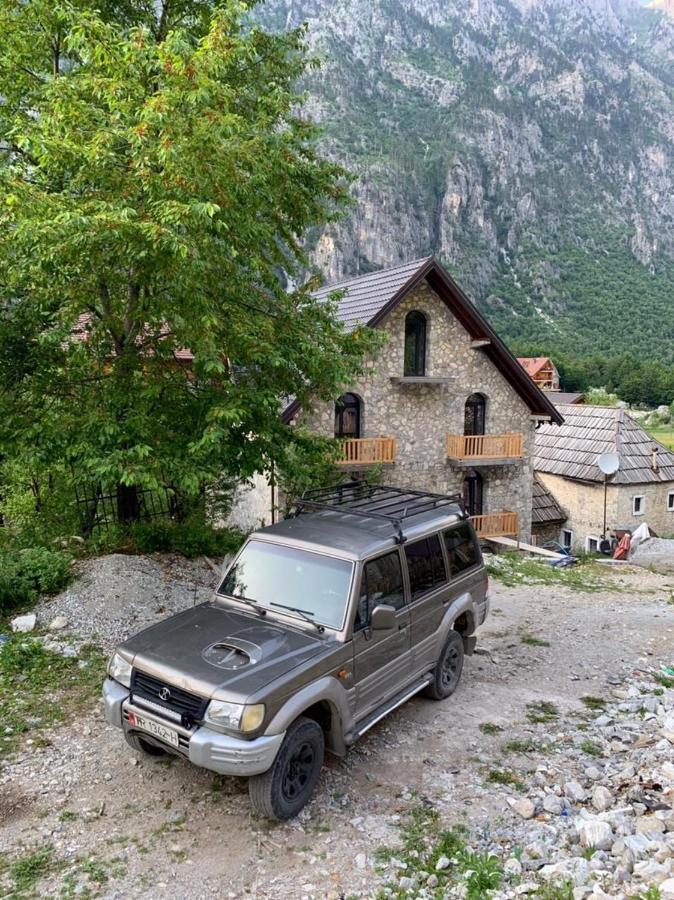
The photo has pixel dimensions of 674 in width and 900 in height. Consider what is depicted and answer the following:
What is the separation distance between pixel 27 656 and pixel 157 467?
275 centimetres

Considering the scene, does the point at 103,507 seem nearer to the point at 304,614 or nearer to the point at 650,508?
the point at 304,614

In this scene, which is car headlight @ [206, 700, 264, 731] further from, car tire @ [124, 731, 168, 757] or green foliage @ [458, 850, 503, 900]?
green foliage @ [458, 850, 503, 900]

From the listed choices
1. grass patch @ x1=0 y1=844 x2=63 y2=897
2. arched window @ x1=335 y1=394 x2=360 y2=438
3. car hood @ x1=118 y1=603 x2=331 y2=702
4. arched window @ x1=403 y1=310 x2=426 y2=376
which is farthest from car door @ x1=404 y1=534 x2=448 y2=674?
arched window @ x1=403 y1=310 x2=426 y2=376

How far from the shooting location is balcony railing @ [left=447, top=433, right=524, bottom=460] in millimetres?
18656

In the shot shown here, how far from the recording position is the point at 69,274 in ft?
23.8

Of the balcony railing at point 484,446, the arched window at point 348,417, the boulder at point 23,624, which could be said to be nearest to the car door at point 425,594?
the boulder at point 23,624

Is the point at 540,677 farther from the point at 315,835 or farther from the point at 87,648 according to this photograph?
the point at 87,648

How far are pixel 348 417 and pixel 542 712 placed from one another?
11.7 metres

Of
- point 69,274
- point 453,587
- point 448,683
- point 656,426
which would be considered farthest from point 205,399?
point 656,426

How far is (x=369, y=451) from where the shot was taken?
17.3 m

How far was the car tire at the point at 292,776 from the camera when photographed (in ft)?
14.8

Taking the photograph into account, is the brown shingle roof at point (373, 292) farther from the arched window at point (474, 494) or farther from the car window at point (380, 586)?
the car window at point (380, 586)

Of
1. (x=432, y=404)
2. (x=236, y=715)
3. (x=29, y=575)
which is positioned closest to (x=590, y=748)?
(x=236, y=715)

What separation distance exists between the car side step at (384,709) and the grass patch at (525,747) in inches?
38.1
